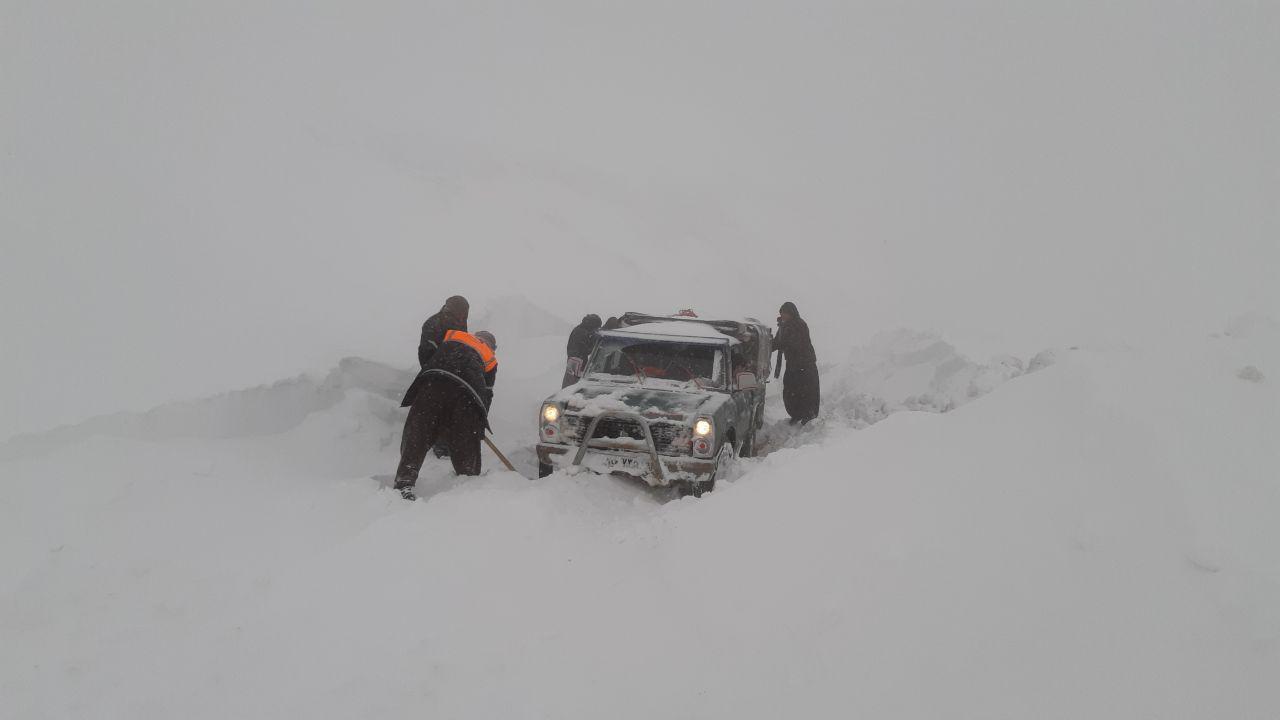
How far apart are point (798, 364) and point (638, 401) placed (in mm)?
4011

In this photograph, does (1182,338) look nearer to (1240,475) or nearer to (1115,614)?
(1240,475)

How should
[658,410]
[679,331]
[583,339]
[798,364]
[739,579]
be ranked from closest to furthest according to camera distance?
1. [739,579]
2. [658,410]
3. [679,331]
4. [583,339]
5. [798,364]

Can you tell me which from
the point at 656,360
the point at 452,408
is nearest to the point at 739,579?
the point at 452,408

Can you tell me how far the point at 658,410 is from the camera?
5723 millimetres

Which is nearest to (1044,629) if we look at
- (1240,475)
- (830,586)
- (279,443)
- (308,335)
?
(830,586)

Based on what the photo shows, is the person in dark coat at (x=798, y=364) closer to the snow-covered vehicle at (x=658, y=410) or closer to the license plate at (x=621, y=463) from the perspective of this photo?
the snow-covered vehicle at (x=658, y=410)

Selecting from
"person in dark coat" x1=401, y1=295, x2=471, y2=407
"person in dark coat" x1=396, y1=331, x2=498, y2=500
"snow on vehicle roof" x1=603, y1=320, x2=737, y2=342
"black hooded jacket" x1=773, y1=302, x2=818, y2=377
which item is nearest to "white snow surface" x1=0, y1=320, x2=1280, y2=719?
"person in dark coat" x1=396, y1=331, x2=498, y2=500

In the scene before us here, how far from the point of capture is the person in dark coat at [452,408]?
5.44 m

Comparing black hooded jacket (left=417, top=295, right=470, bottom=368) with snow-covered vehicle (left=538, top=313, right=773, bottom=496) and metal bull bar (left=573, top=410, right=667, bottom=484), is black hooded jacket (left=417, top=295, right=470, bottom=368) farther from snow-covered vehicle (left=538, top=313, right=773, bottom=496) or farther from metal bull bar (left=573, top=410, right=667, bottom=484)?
metal bull bar (left=573, top=410, right=667, bottom=484)

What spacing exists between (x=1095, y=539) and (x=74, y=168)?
11.6 metres

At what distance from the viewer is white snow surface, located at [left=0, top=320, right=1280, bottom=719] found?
2.82 m

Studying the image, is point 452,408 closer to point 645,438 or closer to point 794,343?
point 645,438

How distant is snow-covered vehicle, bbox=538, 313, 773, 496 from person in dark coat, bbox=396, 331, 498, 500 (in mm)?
578

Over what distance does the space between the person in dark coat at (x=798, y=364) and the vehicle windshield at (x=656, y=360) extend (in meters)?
2.84
